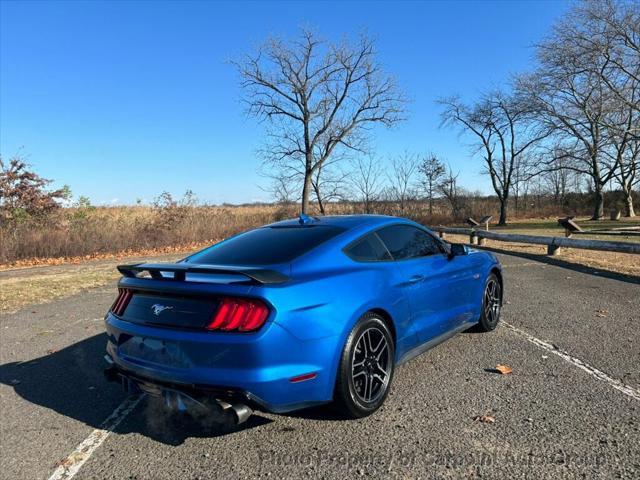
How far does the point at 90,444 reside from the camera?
327 centimetres

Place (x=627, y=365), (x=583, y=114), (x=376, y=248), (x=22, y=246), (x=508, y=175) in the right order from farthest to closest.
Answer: (x=508, y=175)
(x=583, y=114)
(x=22, y=246)
(x=627, y=365)
(x=376, y=248)

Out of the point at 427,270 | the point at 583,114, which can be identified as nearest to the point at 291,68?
the point at 583,114

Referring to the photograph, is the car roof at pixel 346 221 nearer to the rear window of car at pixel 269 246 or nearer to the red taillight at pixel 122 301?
the rear window of car at pixel 269 246

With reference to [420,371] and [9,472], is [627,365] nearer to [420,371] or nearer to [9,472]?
[420,371]

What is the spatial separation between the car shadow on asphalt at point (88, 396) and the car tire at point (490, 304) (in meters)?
3.02

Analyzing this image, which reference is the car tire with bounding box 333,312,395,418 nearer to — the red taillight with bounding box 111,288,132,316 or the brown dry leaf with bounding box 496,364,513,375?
the brown dry leaf with bounding box 496,364,513,375

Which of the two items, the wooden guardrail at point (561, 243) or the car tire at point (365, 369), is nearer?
the car tire at point (365, 369)

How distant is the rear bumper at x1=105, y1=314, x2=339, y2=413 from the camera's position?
288 cm

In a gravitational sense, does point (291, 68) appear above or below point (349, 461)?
above

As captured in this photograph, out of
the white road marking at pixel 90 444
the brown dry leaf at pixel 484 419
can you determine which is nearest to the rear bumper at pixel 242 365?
the white road marking at pixel 90 444

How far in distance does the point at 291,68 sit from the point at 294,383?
3495 cm

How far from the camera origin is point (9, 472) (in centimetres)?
297

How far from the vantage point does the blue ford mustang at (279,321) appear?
2928 mm

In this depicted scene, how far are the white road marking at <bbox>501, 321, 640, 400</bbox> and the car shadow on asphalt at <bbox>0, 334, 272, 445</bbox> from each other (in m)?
2.79
